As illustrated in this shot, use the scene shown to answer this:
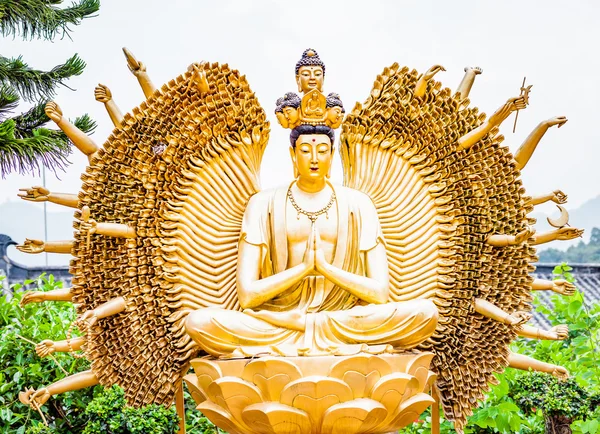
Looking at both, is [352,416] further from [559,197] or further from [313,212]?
[559,197]

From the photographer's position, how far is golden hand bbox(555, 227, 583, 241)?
470 centimetres

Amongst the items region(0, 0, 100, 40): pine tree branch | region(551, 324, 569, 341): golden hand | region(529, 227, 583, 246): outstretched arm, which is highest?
region(0, 0, 100, 40): pine tree branch

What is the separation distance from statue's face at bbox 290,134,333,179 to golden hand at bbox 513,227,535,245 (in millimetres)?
1150

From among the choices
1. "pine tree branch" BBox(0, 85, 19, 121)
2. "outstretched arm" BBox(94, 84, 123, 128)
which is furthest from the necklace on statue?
"pine tree branch" BBox(0, 85, 19, 121)

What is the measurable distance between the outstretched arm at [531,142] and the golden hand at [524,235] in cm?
46

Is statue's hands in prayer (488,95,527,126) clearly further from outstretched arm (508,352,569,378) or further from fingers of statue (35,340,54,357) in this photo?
fingers of statue (35,340,54,357)

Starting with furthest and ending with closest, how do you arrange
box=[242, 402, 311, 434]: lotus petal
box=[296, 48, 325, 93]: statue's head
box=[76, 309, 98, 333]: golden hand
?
1. box=[296, 48, 325, 93]: statue's head
2. box=[76, 309, 98, 333]: golden hand
3. box=[242, 402, 311, 434]: lotus petal

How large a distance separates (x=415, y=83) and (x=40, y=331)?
10.7 ft

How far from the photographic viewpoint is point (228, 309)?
15.5 feet

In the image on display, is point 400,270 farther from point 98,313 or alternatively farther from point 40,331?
point 40,331

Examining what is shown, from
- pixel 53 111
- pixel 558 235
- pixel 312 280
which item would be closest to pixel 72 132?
pixel 53 111

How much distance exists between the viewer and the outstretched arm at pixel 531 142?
15.7 ft

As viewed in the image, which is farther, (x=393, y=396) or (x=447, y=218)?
(x=447, y=218)

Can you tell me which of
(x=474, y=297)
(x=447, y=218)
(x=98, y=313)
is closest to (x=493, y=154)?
(x=447, y=218)
